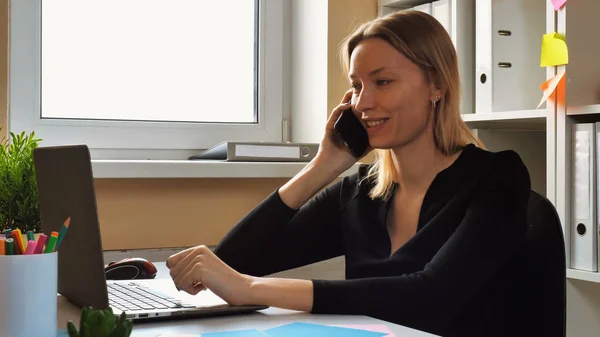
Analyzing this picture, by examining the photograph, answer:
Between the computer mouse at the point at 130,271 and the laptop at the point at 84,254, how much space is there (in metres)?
0.16

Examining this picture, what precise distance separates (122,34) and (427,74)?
1.03 metres

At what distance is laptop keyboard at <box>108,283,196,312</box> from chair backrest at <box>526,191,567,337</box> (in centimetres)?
57

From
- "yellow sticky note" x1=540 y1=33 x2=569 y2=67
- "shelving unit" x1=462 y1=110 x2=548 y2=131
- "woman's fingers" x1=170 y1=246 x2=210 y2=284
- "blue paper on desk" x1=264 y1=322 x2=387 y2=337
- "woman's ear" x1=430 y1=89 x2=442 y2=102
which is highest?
"yellow sticky note" x1=540 y1=33 x2=569 y2=67

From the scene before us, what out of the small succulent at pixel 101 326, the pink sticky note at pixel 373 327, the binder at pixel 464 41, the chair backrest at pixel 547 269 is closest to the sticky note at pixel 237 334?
the pink sticky note at pixel 373 327

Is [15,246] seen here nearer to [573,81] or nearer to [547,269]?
[547,269]

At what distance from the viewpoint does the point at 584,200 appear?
5.50 ft

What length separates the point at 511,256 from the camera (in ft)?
4.21

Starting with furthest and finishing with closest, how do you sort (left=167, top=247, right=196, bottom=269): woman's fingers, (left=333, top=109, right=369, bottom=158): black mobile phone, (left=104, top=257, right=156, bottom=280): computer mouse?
(left=333, top=109, right=369, bottom=158): black mobile phone, (left=104, top=257, right=156, bottom=280): computer mouse, (left=167, top=247, right=196, bottom=269): woman's fingers

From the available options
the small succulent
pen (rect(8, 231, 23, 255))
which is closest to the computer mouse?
pen (rect(8, 231, 23, 255))

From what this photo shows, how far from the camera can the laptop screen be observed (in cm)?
92

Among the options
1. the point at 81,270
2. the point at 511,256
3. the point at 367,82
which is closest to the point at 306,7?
the point at 367,82

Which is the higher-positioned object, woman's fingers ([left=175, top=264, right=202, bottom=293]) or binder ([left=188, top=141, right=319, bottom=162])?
binder ([left=188, top=141, right=319, bottom=162])

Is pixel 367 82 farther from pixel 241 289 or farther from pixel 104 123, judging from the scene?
pixel 104 123

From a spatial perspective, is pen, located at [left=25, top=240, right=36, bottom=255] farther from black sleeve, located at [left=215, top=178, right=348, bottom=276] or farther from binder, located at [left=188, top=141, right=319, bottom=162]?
binder, located at [left=188, top=141, right=319, bottom=162]
